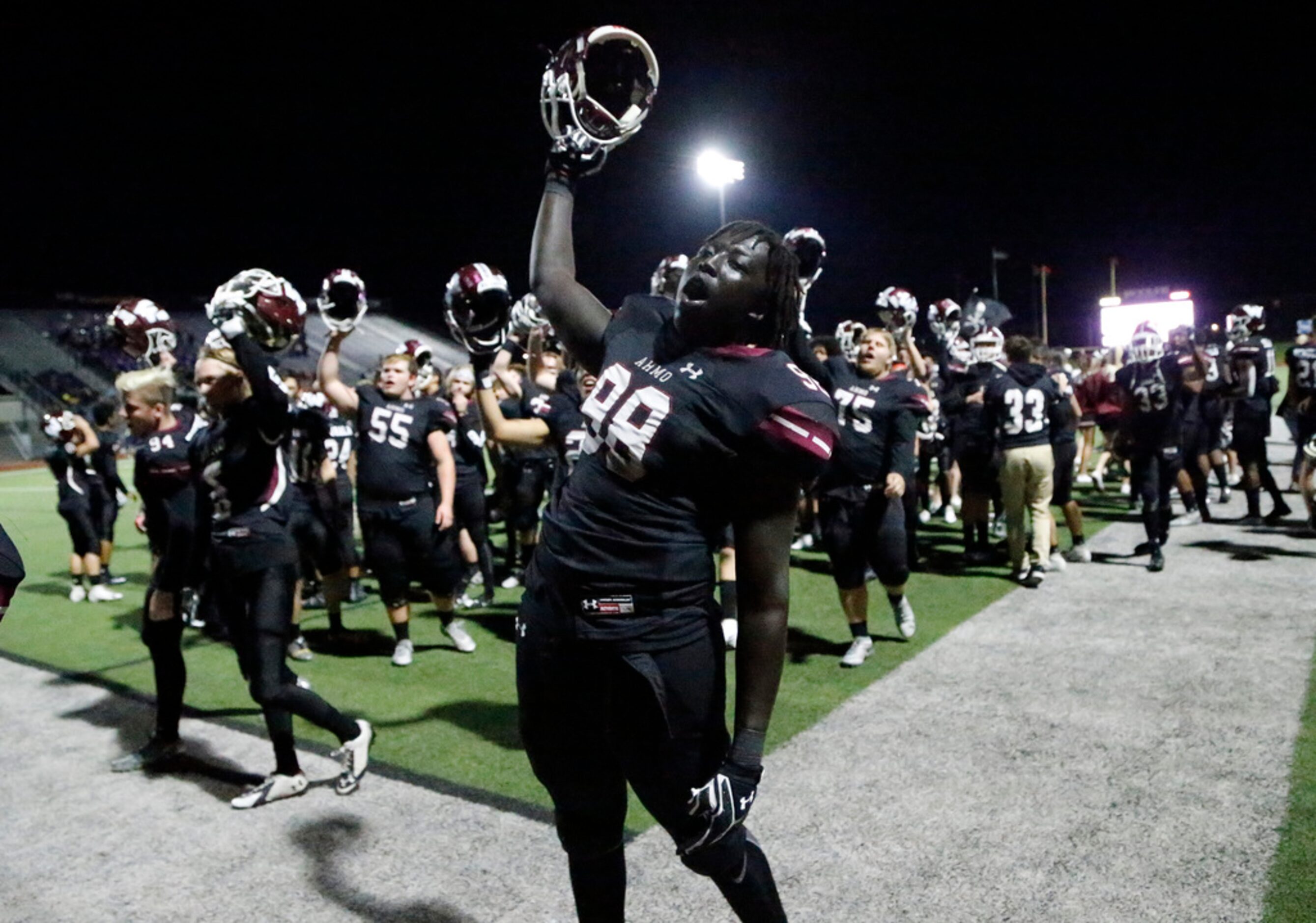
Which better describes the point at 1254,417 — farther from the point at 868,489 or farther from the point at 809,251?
the point at 809,251

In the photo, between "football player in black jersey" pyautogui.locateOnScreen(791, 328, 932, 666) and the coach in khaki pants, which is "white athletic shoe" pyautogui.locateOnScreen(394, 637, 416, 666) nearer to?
"football player in black jersey" pyautogui.locateOnScreen(791, 328, 932, 666)

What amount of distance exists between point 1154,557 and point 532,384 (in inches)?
232

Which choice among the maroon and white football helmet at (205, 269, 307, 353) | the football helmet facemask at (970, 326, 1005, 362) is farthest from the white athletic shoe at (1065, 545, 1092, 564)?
the maroon and white football helmet at (205, 269, 307, 353)

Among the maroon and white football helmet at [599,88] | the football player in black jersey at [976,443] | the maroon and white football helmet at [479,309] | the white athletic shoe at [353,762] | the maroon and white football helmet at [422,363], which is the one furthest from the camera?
the football player in black jersey at [976,443]

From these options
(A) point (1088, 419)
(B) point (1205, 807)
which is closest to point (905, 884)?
(B) point (1205, 807)

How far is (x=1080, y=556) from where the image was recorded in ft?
30.0

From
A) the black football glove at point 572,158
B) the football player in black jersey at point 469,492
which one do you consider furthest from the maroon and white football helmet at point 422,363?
the black football glove at point 572,158

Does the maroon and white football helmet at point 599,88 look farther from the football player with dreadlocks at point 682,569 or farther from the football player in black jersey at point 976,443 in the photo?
the football player in black jersey at point 976,443

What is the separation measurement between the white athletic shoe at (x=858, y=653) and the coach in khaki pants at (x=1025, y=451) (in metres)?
2.58

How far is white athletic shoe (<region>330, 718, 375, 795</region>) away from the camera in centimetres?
440

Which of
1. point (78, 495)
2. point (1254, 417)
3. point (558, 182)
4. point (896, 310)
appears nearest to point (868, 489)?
point (896, 310)

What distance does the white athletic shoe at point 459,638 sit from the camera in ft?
22.6

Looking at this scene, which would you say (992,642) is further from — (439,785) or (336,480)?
(336,480)

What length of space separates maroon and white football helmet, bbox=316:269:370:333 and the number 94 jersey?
722 cm
